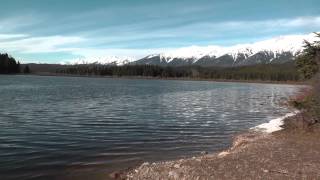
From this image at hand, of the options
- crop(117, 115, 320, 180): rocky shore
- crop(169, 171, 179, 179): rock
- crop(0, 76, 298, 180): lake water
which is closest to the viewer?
crop(117, 115, 320, 180): rocky shore

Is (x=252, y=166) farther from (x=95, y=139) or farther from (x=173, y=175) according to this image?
(x=95, y=139)

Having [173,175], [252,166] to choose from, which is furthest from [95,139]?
[252,166]

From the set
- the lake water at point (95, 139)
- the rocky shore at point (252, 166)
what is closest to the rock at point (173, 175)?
the rocky shore at point (252, 166)

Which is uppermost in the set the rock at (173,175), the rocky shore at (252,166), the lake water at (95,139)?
the rocky shore at (252,166)

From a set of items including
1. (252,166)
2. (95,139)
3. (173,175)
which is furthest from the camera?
(95,139)

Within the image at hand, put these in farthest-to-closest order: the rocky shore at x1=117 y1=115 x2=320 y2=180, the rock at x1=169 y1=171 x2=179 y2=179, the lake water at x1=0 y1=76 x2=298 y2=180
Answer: the lake water at x1=0 y1=76 x2=298 y2=180 < the rock at x1=169 y1=171 x2=179 y2=179 < the rocky shore at x1=117 y1=115 x2=320 y2=180

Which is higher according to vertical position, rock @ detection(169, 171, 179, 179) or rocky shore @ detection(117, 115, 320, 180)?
rocky shore @ detection(117, 115, 320, 180)

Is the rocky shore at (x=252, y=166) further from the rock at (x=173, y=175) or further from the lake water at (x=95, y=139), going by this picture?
the lake water at (x=95, y=139)

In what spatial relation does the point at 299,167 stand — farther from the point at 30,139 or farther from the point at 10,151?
the point at 30,139

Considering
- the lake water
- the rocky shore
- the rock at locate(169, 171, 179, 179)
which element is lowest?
the lake water

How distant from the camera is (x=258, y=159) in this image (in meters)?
23.1

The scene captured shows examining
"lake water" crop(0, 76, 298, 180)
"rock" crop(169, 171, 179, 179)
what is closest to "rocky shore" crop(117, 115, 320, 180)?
"rock" crop(169, 171, 179, 179)

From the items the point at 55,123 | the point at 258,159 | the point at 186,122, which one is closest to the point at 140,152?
the point at 258,159

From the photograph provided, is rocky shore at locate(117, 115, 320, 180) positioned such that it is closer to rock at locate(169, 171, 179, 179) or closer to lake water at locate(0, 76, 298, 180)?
rock at locate(169, 171, 179, 179)
